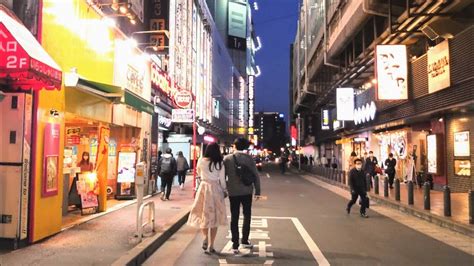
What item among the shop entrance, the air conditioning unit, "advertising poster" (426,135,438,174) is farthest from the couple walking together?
"advertising poster" (426,135,438,174)

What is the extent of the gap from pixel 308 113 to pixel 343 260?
66.1m

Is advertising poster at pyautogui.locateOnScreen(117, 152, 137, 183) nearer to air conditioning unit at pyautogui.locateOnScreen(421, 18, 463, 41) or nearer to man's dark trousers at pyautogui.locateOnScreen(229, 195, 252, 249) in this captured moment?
man's dark trousers at pyautogui.locateOnScreen(229, 195, 252, 249)

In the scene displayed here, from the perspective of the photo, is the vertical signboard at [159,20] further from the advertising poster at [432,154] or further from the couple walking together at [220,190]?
the advertising poster at [432,154]

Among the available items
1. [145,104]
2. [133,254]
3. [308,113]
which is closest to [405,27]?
[145,104]

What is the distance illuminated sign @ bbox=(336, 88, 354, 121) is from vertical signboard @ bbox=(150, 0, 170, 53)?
57.1 ft

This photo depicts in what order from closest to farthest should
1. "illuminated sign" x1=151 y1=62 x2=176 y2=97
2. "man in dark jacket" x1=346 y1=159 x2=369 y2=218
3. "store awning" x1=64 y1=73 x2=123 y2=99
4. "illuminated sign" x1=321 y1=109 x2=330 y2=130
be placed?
"store awning" x1=64 y1=73 x2=123 y2=99 < "man in dark jacket" x1=346 y1=159 x2=369 y2=218 < "illuminated sign" x1=151 y1=62 x2=176 y2=97 < "illuminated sign" x1=321 y1=109 x2=330 y2=130

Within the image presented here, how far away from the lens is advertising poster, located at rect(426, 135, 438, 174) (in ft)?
A: 68.7

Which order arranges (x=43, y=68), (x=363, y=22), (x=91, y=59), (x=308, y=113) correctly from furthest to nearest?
1. (x=308, y=113)
2. (x=363, y=22)
3. (x=91, y=59)
4. (x=43, y=68)

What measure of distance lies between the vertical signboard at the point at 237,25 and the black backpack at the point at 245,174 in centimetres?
8592

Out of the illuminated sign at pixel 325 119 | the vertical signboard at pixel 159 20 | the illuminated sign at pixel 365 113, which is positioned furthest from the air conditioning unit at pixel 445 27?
the illuminated sign at pixel 325 119

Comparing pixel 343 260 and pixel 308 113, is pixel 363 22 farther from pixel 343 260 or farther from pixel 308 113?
pixel 308 113

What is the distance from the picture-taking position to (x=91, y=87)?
997 centimetres

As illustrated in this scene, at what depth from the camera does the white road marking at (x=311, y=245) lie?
7.87m

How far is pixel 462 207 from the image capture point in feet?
47.1
